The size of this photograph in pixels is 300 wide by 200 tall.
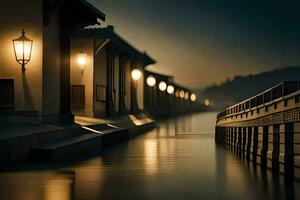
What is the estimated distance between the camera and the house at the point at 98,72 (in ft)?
107

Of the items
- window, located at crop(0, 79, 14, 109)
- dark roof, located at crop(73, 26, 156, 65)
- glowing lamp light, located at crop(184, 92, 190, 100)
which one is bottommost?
window, located at crop(0, 79, 14, 109)

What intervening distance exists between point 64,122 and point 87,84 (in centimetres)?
1106

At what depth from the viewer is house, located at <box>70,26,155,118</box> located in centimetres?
3247

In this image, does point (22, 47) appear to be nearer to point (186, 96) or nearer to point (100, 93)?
point (100, 93)

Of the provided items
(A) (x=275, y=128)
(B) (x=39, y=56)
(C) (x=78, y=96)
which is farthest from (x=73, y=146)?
(C) (x=78, y=96)

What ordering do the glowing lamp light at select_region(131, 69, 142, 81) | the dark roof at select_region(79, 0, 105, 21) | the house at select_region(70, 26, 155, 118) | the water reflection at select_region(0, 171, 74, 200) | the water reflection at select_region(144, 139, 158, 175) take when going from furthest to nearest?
the glowing lamp light at select_region(131, 69, 142, 81), the house at select_region(70, 26, 155, 118), the dark roof at select_region(79, 0, 105, 21), the water reflection at select_region(144, 139, 158, 175), the water reflection at select_region(0, 171, 74, 200)

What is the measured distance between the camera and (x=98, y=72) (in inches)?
1344

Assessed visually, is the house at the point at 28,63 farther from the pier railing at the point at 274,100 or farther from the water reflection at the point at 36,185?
the water reflection at the point at 36,185

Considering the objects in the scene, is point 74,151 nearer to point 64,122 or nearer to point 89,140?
point 89,140

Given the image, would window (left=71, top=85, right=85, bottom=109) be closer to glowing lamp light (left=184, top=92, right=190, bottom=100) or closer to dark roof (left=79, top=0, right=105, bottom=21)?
dark roof (left=79, top=0, right=105, bottom=21)

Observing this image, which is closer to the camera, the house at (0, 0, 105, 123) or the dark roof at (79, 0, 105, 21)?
the house at (0, 0, 105, 123)

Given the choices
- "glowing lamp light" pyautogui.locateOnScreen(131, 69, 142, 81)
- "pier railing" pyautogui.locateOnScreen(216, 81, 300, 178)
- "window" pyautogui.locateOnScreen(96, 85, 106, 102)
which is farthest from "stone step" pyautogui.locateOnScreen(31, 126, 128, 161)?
"glowing lamp light" pyautogui.locateOnScreen(131, 69, 142, 81)

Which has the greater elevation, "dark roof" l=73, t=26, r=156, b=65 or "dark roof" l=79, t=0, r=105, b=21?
"dark roof" l=73, t=26, r=156, b=65

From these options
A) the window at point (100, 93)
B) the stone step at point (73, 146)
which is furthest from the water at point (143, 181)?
the window at point (100, 93)
